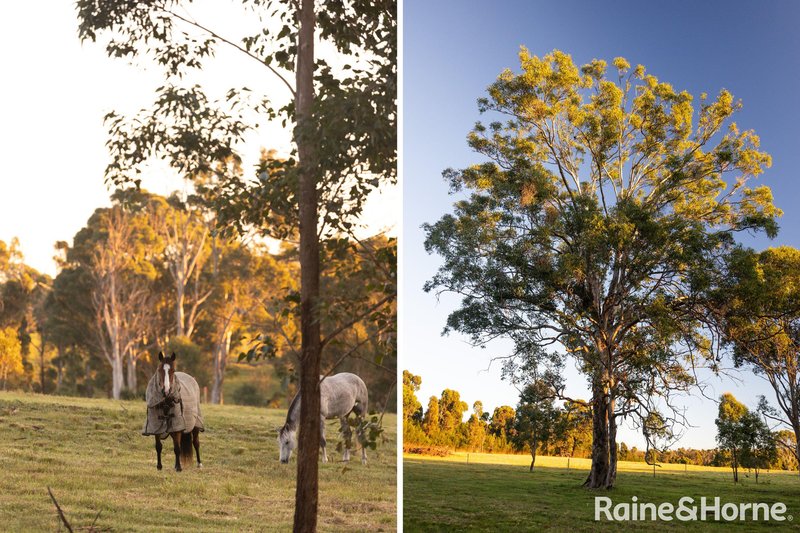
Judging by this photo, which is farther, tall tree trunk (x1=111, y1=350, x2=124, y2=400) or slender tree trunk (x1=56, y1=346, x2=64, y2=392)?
slender tree trunk (x1=56, y1=346, x2=64, y2=392)

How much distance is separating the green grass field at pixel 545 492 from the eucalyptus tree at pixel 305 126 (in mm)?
3065

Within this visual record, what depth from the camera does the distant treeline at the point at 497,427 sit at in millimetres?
9695

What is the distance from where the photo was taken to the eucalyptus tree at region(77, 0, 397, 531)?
591cm

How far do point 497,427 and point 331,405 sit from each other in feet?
6.71

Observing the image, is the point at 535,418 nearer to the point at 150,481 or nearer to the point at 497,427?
the point at 497,427

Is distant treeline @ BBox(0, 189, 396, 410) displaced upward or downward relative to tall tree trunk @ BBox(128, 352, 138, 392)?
upward

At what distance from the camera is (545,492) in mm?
9211

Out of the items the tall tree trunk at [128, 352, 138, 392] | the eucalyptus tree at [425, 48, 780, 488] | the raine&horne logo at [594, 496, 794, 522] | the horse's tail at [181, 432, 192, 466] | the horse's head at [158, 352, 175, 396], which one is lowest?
the raine&horne logo at [594, 496, 794, 522]

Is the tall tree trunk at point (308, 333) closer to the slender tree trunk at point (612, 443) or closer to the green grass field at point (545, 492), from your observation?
the green grass field at point (545, 492)

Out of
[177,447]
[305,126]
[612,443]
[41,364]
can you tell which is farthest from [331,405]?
[41,364]

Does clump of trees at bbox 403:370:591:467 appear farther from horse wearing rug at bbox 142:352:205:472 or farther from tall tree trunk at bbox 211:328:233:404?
tall tree trunk at bbox 211:328:233:404

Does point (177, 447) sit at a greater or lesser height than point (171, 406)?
lesser

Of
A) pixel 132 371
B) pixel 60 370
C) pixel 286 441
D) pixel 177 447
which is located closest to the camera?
pixel 177 447

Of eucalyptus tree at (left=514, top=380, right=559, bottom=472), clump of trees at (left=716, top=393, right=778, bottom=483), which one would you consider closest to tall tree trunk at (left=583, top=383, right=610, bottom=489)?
eucalyptus tree at (left=514, top=380, right=559, bottom=472)
